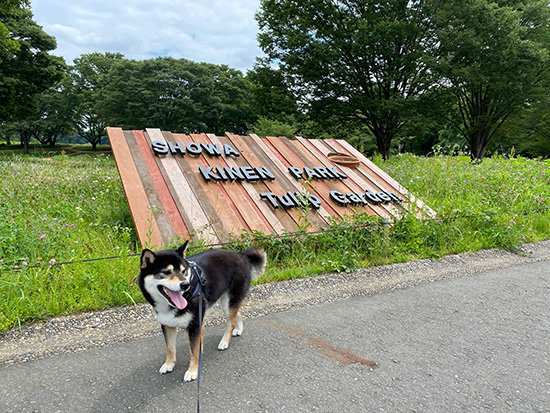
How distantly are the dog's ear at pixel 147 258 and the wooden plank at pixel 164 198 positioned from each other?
6.42 feet

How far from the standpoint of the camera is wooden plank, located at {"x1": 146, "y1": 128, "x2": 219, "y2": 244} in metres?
4.60

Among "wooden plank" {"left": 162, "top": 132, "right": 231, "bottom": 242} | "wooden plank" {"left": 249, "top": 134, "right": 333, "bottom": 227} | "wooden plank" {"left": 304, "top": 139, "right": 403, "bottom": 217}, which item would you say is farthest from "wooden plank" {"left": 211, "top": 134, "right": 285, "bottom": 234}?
"wooden plank" {"left": 304, "top": 139, "right": 403, "bottom": 217}

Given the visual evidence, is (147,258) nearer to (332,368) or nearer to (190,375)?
(190,375)

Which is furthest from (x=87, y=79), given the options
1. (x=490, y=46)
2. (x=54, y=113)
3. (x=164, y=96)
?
(x=490, y=46)

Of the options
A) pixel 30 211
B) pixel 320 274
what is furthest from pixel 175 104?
pixel 320 274

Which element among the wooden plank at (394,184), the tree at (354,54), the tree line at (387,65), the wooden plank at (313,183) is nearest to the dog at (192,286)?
the wooden plank at (313,183)

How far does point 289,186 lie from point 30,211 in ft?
13.8

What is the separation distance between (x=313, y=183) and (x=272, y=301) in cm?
311

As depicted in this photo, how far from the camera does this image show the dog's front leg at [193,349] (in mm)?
2489

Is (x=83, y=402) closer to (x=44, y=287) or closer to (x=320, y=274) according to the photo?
(x=44, y=287)

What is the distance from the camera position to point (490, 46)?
1480cm

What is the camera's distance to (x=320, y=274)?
14.8ft

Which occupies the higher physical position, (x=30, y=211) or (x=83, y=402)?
(x=30, y=211)

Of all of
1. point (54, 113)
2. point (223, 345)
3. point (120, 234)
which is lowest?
Result: point (223, 345)
